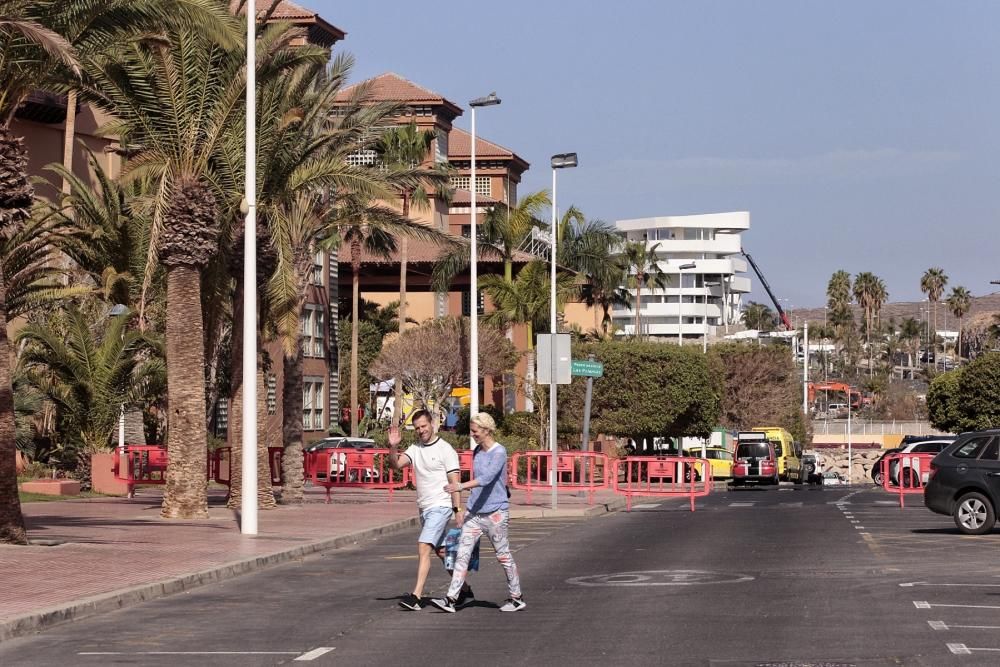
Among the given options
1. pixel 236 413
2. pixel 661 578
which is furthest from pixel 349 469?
pixel 661 578

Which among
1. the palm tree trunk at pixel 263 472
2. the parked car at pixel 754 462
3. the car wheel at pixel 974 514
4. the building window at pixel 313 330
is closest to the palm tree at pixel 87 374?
the palm tree trunk at pixel 263 472

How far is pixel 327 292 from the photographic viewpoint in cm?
6875

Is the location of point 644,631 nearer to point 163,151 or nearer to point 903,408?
point 163,151

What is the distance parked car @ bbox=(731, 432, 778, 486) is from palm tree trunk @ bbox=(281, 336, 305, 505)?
31669mm

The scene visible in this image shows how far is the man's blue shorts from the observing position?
14.8m

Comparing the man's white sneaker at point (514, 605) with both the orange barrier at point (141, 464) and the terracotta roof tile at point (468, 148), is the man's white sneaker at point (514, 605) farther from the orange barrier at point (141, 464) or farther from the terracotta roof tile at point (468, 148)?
the terracotta roof tile at point (468, 148)

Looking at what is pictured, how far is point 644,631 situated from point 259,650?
315cm

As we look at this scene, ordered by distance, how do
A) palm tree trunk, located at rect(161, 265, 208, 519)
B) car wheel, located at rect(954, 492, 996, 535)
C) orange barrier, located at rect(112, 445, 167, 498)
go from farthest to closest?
orange barrier, located at rect(112, 445, 167, 498) → palm tree trunk, located at rect(161, 265, 208, 519) → car wheel, located at rect(954, 492, 996, 535)

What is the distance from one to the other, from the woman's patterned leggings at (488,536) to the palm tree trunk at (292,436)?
19766 millimetres

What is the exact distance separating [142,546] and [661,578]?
7617mm

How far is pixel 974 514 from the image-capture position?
1014 inches

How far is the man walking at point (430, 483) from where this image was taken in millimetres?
14844

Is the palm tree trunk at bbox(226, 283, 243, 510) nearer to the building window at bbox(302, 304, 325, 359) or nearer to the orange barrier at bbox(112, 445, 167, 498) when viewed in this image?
the orange barrier at bbox(112, 445, 167, 498)

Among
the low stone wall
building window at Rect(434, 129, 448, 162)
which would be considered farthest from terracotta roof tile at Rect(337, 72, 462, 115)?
the low stone wall
